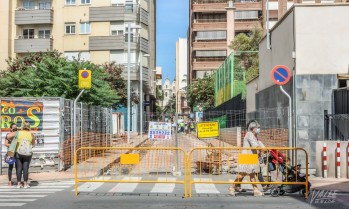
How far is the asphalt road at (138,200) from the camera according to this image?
36.7 ft

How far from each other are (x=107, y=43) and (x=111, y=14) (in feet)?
9.41

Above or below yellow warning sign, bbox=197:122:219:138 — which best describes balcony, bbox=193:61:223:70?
above

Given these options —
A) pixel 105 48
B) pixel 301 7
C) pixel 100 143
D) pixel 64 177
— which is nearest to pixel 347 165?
pixel 301 7

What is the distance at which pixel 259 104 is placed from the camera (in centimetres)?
2662

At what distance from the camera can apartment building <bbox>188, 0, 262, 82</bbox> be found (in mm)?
84938

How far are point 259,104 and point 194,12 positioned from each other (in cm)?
6291

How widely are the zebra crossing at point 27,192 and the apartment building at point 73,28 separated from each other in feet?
135

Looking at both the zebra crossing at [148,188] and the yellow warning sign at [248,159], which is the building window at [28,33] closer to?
the zebra crossing at [148,188]

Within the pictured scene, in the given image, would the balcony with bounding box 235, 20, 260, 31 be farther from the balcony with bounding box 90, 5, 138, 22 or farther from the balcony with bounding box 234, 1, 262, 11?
the balcony with bounding box 90, 5, 138, 22

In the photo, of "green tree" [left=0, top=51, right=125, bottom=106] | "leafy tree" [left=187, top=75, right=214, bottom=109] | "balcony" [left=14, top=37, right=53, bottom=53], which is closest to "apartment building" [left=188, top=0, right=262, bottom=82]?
"leafy tree" [left=187, top=75, right=214, bottom=109]

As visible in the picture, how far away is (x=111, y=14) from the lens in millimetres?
56375

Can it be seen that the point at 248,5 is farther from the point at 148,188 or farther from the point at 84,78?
the point at 148,188

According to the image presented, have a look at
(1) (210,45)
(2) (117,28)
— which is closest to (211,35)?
(1) (210,45)

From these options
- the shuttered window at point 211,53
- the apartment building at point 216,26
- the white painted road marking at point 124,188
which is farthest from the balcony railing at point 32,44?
the white painted road marking at point 124,188
